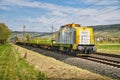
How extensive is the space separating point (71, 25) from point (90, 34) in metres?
3.09

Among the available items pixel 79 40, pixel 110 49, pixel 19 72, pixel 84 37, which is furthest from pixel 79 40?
pixel 110 49

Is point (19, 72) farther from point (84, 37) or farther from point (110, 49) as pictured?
point (110, 49)

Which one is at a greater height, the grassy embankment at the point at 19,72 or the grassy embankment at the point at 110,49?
the grassy embankment at the point at 110,49

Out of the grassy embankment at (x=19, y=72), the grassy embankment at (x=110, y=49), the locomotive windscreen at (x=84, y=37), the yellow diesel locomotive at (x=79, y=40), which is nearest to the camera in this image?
the grassy embankment at (x=19, y=72)

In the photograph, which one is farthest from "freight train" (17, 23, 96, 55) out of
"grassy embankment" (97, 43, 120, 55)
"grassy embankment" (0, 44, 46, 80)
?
"grassy embankment" (97, 43, 120, 55)

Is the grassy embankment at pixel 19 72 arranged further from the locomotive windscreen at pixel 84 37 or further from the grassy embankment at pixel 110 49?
the grassy embankment at pixel 110 49

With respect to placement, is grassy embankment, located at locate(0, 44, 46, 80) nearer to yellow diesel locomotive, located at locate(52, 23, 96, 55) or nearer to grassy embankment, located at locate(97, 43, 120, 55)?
yellow diesel locomotive, located at locate(52, 23, 96, 55)

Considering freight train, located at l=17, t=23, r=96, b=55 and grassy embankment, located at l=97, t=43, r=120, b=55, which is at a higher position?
freight train, located at l=17, t=23, r=96, b=55

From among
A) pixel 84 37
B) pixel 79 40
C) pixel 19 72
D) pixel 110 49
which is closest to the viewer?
pixel 19 72

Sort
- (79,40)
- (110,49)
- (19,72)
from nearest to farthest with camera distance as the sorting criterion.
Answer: (19,72) < (79,40) < (110,49)

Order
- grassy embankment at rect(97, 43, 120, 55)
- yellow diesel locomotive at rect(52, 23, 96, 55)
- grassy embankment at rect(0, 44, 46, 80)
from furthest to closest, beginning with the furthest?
grassy embankment at rect(97, 43, 120, 55), yellow diesel locomotive at rect(52, 23, 96, 55), grassy embankment at rect(0, 44, 46, 80)

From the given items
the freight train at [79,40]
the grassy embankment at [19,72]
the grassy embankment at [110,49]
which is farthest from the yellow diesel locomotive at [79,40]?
the grassy embankment at [110,49]

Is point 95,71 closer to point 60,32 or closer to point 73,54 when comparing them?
point 73,54

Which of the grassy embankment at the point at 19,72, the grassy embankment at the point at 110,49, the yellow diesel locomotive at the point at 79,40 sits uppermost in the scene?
the yellow diesel locomotive at the point at 79,40
